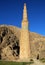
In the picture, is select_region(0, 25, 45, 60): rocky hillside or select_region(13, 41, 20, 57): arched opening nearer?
select_region(0, 25, 45, 60): rocky hillside

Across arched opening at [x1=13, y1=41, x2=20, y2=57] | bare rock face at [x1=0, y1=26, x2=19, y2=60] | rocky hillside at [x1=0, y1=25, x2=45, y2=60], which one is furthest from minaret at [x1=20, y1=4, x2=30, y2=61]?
arched opening at [x1=13, y1=41, x2=20, y2=57]

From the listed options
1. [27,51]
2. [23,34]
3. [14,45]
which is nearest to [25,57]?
[27,51]

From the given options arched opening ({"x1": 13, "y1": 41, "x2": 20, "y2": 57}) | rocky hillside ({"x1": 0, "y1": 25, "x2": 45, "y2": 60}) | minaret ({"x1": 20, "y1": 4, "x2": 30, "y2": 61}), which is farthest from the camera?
arched opening ({"x1": 13, "y1": 41, "x2": 20, "y2": 57})

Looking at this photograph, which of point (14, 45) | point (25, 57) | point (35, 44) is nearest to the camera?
point (25, 57)

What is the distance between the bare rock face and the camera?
4105 inches

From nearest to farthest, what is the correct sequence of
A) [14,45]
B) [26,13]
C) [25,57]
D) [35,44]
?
1. [25,57]
2. [26,13]
3. [35,44]
4. [14,45]

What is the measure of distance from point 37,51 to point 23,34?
13.7 meters

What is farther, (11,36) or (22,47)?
(11,36)

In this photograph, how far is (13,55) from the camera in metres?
107

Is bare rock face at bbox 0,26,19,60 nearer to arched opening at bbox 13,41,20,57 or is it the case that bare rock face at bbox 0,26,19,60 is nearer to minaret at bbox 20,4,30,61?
arched opening at bbox 13,41,20,57

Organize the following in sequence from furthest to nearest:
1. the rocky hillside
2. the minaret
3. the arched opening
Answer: the arched opening
the rocky hillside
the minaret

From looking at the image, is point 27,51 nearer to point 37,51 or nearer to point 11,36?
point 37,51

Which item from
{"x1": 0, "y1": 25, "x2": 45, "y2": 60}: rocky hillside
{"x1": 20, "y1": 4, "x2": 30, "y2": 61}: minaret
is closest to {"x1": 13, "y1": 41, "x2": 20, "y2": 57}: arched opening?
{"x1": 0, "y1": 25, "x2": 45, "y2": 60}: rocky hillside

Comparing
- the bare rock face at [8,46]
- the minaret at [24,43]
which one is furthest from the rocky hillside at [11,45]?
the minaret at [24,43]
